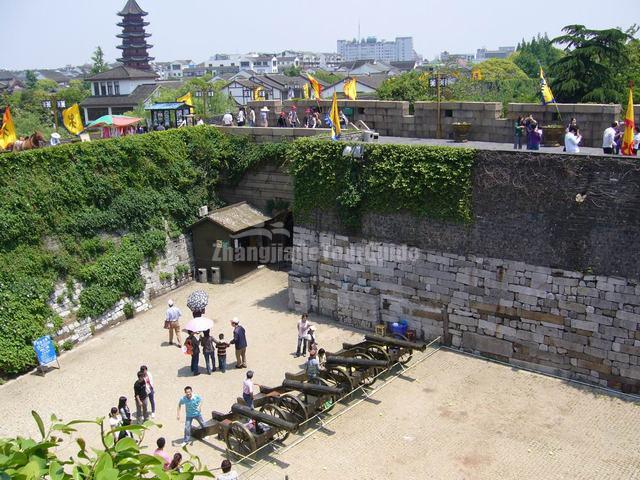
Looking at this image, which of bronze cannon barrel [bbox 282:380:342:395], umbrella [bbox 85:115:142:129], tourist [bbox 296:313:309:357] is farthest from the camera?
umbrella [bbox 85:115:142:129]

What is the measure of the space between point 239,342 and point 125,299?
231 inches

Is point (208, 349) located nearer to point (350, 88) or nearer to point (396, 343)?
point (396, 343)

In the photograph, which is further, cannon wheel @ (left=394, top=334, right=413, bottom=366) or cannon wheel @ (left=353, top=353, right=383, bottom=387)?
cannon wheel @ (left=394, top=334, right=413, bottom=366)

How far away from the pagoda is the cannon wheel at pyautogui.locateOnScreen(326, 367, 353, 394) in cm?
9477

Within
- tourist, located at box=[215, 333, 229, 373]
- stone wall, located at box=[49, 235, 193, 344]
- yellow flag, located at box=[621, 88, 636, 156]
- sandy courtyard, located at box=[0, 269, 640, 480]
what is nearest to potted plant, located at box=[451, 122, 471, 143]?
yellow flag, located at box=[621, 88, 636, 156]

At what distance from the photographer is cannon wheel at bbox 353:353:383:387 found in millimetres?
13531

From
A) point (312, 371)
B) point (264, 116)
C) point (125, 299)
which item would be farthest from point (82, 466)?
point (264, 116)

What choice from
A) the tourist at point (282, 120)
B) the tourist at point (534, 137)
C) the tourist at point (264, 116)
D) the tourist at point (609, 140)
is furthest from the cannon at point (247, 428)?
the tourist at point (264, 116)

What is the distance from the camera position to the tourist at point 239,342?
49.5 feet

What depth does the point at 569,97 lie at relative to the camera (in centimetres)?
2769

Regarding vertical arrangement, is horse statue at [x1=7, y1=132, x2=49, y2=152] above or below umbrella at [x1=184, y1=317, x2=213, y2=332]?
above

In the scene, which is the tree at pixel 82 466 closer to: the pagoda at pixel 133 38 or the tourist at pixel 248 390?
the tourist at pixel 248 390

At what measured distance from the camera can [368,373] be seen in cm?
1366

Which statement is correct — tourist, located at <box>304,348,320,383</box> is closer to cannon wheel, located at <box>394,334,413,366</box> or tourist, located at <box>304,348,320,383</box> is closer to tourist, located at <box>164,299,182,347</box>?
cannon wheel, located at <box>394,334,413,366</box>
